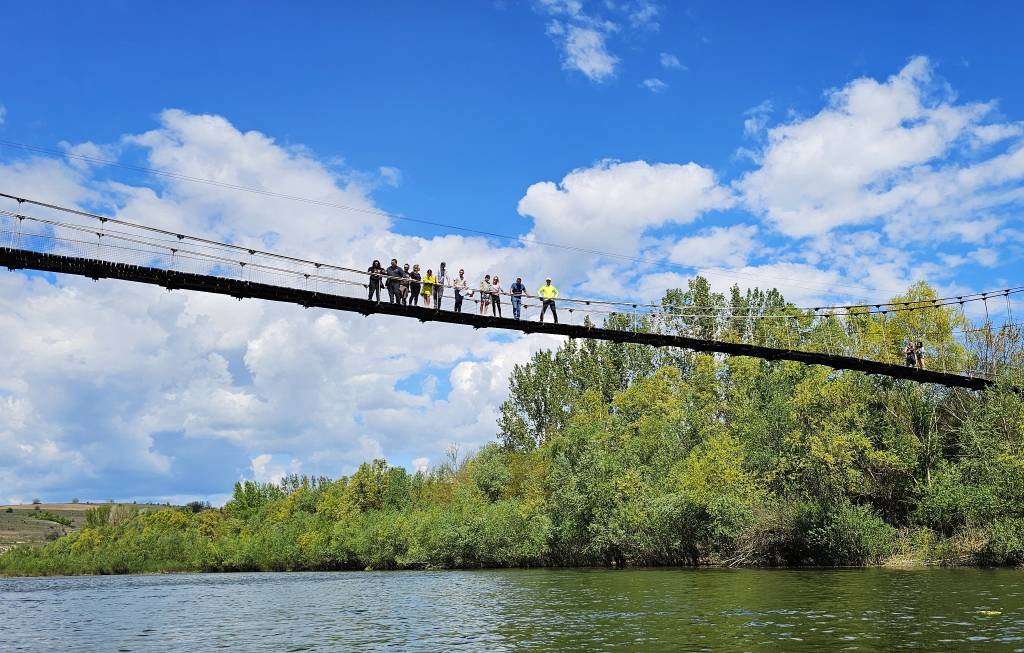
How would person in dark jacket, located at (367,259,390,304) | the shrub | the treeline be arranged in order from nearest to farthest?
person in dark jacket, located at (367,259,390,304), the shrub, the treeline

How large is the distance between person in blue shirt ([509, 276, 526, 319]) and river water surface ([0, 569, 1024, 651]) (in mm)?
9842

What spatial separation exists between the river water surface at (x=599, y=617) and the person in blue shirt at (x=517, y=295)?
9.84 metres

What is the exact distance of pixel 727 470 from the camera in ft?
160

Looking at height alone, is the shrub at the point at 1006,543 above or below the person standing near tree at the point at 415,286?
below

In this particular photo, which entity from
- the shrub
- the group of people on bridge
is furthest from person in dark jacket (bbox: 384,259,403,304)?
the shrub

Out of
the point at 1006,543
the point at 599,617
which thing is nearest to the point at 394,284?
the point at 599,617

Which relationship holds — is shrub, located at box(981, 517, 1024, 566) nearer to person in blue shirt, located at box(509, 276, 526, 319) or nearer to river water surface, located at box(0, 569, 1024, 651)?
river water surface, located at box(0, 569, 1024, 651)

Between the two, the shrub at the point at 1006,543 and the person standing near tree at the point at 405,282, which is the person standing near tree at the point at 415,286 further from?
the shrub at the point at 1006,543

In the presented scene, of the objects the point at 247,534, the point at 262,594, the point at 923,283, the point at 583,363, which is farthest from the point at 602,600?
the point at 247,534

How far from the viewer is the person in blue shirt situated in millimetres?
28938

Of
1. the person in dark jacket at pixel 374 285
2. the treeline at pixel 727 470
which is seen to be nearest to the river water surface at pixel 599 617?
the treeline at pixel 727 470

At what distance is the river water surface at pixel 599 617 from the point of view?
1866cm

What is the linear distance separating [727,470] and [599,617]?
85.8 feet

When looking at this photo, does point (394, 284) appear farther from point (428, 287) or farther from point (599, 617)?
point (599, 617)
